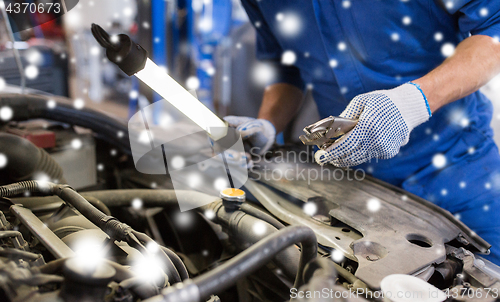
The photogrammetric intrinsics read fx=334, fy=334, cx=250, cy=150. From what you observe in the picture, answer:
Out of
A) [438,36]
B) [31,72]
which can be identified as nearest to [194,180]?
[438,36]

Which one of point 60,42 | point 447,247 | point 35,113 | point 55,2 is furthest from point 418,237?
point 60,42

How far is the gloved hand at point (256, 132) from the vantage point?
125 centimetres

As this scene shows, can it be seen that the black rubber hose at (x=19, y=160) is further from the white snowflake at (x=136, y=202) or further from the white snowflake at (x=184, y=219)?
the white snowflake at (x=184, y=219)

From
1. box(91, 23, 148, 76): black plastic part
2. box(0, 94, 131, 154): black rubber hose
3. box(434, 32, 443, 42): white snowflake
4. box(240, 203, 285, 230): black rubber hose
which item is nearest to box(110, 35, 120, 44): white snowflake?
box(91, 23, 148, 76): black plastic part

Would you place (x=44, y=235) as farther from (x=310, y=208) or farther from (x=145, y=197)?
(x=310, y=208)

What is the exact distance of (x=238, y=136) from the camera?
110cm

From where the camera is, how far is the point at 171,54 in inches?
127

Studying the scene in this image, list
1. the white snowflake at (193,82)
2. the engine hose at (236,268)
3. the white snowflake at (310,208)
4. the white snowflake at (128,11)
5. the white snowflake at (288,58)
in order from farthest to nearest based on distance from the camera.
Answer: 1. the white snowflake at (128,11)
2. the white snowflake at (193,82)
3. the white snowflake at (288,58)
4. the white snowflake at (310,208)
5. the engine hose at (236,268)

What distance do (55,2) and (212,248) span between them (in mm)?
1480

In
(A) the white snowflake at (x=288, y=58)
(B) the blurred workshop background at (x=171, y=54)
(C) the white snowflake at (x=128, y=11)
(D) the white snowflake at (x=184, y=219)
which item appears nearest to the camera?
(D) the white snowflake at (x=184, y=219)

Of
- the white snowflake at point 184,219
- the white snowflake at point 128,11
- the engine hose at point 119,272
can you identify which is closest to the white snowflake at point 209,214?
the white snowflake at point 184,219

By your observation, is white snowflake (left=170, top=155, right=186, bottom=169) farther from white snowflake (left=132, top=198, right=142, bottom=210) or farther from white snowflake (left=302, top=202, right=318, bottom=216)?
white snowflake (left=302, top=202, right=318, bottom=216)

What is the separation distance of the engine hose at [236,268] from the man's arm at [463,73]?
67 centimetres

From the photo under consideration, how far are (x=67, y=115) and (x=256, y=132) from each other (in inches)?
28.0
